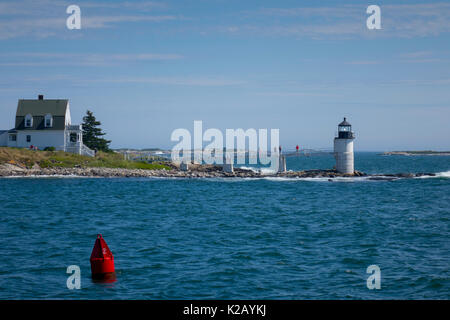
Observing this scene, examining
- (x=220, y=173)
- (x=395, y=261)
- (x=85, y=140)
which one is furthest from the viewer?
(x=85, y=140)

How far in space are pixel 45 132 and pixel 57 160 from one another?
288 inches

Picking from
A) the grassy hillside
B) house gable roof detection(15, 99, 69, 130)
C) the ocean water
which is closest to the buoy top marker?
the ocean water

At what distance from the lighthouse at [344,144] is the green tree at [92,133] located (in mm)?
36398

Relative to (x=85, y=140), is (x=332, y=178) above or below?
below

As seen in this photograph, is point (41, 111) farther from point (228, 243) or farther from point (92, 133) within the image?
A: point (228, 243)

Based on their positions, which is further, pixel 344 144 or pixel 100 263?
pixel 344 144

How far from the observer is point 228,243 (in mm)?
23484

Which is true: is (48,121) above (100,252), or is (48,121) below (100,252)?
above

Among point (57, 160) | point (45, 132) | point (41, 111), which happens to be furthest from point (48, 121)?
point (57, 160)

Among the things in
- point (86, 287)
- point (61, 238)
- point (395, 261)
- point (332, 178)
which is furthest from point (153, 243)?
point (332, 178)

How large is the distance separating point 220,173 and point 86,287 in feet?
177

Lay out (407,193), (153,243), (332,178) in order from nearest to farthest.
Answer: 1. (153,243)
2. (407,193)
3. (332,178)

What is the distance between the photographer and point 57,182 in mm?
55156
